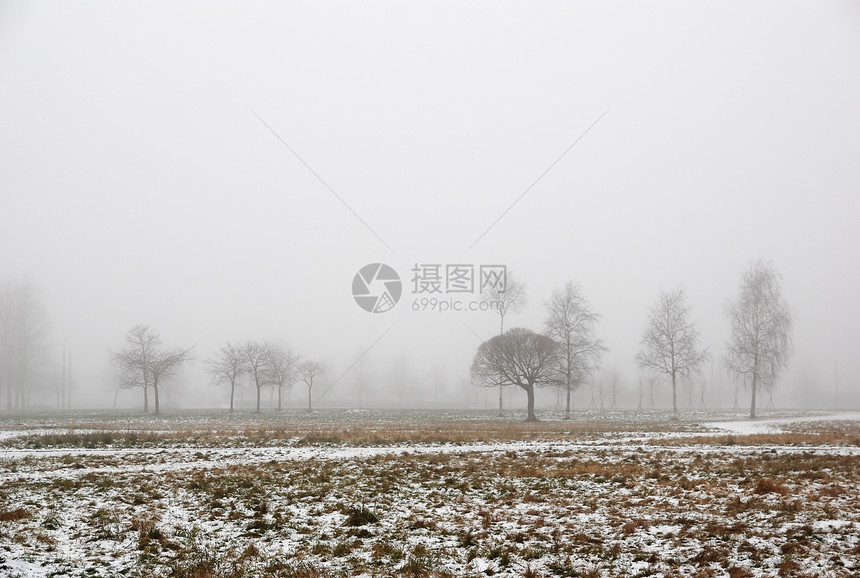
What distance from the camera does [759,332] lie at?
48312mm

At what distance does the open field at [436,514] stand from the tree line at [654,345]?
24473mm

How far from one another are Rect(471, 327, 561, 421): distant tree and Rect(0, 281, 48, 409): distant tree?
202 feet

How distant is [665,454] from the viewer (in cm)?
1778

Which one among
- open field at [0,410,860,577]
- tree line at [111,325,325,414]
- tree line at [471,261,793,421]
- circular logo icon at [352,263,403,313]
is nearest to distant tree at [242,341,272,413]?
tree line at [111,325,325,414]

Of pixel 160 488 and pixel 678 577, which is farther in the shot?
pixel 160 488

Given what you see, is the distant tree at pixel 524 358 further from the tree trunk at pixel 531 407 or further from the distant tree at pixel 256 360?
the distant tree at pixel 256 360

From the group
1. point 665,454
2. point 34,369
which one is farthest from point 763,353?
point 34,369

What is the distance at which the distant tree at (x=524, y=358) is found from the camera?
4250cm

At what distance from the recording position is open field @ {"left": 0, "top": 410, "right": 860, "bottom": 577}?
7.48 meters

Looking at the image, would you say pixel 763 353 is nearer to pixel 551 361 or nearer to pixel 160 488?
pixel 551 361

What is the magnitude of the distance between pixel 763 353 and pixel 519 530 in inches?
1915

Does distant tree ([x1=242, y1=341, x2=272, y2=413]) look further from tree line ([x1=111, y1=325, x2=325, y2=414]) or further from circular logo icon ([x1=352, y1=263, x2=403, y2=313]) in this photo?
circular logo icon ([x1=352, y1=263, x2=403, y2=313])

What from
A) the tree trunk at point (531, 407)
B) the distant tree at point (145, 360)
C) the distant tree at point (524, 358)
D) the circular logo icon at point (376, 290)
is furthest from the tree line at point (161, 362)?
the tree trunk at point (531, 407)

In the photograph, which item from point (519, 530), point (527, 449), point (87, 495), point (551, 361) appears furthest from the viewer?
point (551, 361)
